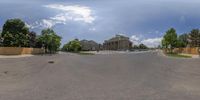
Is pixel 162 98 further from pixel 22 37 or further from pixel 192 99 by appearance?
pixel 22 37

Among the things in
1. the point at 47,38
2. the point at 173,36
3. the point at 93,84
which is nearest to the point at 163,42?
the point at 173,36

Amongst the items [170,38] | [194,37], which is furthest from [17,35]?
[194,37]

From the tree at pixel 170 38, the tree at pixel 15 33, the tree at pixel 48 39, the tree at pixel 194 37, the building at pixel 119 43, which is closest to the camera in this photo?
the tree at pixel 15 33

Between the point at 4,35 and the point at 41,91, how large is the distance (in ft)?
201

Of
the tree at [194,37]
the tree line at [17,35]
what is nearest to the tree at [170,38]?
the tree at [194,37]

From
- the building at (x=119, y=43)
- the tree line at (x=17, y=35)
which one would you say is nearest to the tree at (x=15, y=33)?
the tree line at (x=17, y=35)

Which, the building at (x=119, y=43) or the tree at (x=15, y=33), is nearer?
the tree at (x=15, y=33)

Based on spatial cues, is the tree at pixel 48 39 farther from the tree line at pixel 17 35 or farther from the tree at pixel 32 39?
the tree at pixel 32 39

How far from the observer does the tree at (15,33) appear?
69.8 m

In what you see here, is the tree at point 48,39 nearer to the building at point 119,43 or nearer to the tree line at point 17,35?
the tree line at point 17,35

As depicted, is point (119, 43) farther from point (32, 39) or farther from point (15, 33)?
point (15, 33)

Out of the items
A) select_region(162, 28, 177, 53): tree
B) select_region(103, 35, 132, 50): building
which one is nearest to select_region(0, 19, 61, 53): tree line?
select_region(162, 28, 177, 53): tree

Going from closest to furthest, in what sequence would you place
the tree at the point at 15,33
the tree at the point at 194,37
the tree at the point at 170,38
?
1. the tree at the point at 15,33
2. the tree at the point at 170,38
3. the tree at the point at 194,37

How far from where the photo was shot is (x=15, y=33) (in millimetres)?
72000
